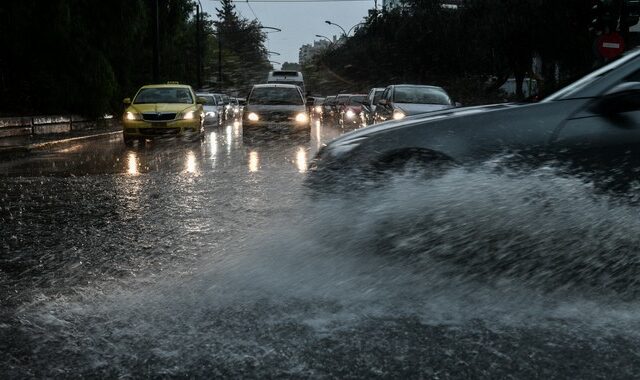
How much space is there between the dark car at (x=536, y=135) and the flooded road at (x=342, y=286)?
198 millimetres

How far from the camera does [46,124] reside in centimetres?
2159

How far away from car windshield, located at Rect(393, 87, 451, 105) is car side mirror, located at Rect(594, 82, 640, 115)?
34.0 feet

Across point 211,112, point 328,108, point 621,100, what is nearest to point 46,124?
point 211,112

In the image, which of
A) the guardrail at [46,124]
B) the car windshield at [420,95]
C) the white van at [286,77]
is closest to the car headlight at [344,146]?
the car windshield at [420,95]

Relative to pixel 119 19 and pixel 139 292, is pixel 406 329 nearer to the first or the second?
pixel 139 292

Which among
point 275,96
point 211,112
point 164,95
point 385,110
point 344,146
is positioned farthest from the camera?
point 211,112

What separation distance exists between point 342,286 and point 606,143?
1.95 meters

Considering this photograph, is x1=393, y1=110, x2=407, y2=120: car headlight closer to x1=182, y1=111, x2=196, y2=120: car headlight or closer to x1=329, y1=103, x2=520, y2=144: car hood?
x1=182, y1=111, x2=196, y2=120: car headlight

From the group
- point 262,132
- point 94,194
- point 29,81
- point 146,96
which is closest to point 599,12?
point 262,132

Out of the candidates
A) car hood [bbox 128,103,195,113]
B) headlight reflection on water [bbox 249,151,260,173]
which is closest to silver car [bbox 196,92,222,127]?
car hood [bbox 128,103,195,113]

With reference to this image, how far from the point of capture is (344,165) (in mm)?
5121

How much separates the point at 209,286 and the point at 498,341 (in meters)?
1.69

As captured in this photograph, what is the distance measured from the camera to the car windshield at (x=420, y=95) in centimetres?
1532

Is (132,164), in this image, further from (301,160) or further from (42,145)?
(42,145)
